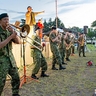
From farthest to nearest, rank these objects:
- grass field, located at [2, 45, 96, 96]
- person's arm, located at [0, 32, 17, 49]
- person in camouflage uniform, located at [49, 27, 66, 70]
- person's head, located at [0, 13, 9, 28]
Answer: person in camouflage uniform, located at [49, 27, 66, 70] < grass field, located at [2, 45, 96, 96] < person's head, located at [0, 13, 9, 28] < person's arm, located at [0, 32, 17, 49]

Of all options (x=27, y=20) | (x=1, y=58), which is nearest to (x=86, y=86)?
(x=1, y=58)

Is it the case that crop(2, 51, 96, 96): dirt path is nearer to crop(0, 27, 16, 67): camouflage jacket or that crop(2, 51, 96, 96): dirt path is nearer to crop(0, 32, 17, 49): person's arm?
crop(0, 27, 16, 67): camouflage jacket

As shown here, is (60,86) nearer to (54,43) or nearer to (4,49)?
(4,49)

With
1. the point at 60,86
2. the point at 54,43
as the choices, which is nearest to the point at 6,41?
the point at 60,86

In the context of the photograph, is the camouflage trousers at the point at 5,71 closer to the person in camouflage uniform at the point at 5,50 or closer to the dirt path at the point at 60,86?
the person in camouflage uniform at the point at 5,50

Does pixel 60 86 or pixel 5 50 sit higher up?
pixel 5 50

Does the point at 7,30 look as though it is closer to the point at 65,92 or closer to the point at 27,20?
the point at 65,92

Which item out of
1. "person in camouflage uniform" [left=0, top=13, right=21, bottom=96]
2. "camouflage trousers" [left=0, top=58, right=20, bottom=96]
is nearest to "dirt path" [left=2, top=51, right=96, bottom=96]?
"camouflage trousers" [left=0, top=58, right=20, bottom=96]

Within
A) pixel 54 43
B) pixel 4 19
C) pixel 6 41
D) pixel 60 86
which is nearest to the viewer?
pixel 6 41

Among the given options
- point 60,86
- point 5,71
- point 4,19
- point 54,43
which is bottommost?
point 60,86

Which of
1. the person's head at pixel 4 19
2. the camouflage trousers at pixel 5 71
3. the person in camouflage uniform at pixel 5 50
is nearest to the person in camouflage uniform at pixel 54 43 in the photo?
the camouflage trousers at pixel 5 71

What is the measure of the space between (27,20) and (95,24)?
71.9m

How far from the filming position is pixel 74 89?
6215 millimetres

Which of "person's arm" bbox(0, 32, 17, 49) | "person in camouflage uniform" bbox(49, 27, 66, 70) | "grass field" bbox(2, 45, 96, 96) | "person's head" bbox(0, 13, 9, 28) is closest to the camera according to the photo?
"person's arm" bbox(0, 32, 17, 49)
